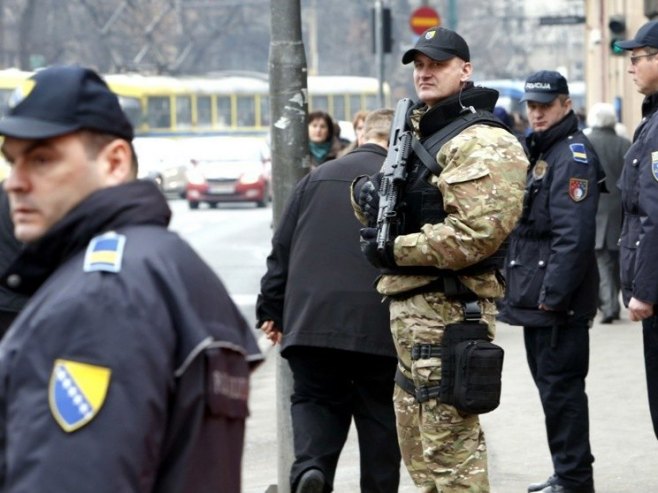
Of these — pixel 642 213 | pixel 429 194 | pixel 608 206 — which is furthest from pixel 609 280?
pixel 429 194

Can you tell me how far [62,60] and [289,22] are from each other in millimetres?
57579

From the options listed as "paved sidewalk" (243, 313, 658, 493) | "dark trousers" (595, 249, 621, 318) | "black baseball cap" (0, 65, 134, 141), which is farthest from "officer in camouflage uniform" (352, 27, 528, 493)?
"dark trousers" (595, 249, 621, 318)

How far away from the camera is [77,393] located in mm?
2545

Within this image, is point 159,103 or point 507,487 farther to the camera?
point 159,103

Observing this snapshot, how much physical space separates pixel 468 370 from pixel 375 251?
0.51 meters

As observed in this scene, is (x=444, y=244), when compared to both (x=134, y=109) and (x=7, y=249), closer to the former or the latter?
(x=7, y=249)

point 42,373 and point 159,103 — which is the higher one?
point 42,373

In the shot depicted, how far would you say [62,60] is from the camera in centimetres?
6350

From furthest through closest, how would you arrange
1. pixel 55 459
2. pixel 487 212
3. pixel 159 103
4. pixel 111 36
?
pixel 111 36
pixel 159 103
pixel 487 212
pixel 55 459

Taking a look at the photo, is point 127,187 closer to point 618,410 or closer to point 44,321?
point 44,321

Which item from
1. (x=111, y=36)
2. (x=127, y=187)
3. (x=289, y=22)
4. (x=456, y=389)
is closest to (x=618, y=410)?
(x=289, y=22)

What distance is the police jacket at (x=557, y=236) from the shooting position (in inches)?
277

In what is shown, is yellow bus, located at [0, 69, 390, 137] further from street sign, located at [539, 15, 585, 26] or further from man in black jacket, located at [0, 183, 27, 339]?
man in black jacket, located at [0, 183, 27, 339]

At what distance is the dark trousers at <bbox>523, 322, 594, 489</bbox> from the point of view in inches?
282
